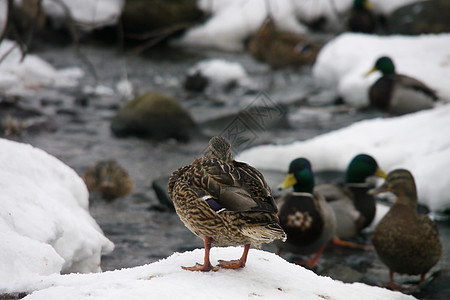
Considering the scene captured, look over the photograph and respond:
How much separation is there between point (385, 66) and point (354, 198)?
4.48 metres

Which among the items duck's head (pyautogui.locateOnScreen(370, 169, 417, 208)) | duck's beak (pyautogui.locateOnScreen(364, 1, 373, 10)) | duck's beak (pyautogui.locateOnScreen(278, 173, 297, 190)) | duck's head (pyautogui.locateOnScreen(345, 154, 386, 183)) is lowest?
duck's beak (pyautogui.locateOnScreen(278, 173, 297, 190))

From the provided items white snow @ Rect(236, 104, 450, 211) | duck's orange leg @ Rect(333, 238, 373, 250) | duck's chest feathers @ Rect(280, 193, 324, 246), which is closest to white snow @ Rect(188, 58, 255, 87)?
white snow @ Rect(236, 104, 450, 211)

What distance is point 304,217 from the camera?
561 centimetres

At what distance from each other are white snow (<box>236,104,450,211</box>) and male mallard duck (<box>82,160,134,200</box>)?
4.43 ft

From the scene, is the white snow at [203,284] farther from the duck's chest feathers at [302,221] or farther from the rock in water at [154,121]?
the rock in water at [154,121]

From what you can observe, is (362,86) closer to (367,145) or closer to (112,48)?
(367,145)

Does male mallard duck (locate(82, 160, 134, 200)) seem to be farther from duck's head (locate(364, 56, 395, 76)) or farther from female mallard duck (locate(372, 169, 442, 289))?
duck's head (locate(364, 56, 395, 76))

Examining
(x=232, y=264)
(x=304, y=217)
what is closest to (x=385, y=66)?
(x=304, y=217)

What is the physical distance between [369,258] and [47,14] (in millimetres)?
10487

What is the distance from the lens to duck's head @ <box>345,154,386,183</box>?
6352 millimetres

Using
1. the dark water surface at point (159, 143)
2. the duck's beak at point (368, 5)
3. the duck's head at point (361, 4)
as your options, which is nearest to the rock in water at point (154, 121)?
the dark water surface at point (159, 143)

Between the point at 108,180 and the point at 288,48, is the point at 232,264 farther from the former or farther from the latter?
the point at 288,48

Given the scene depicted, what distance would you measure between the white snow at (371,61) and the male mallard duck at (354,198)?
168 inches

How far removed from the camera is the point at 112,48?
43.8 feet
